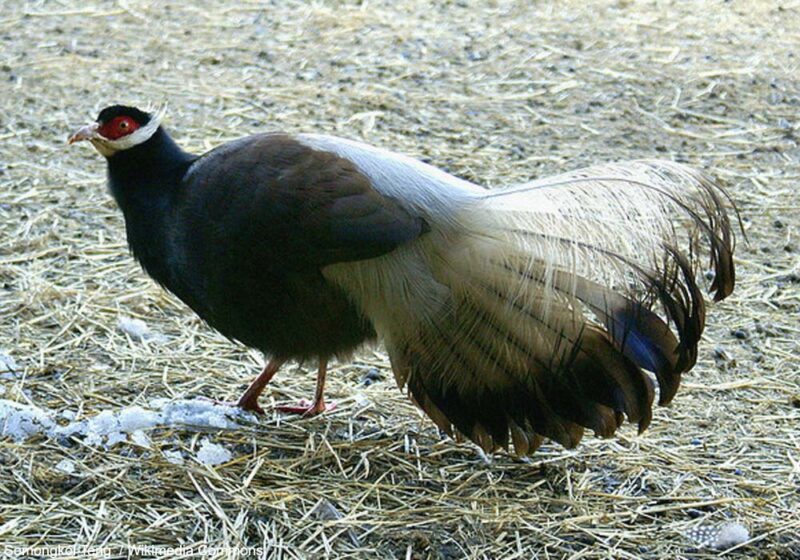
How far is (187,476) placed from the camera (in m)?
3.83

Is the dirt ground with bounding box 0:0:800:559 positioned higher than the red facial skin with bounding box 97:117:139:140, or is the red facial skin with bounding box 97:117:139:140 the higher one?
the red facial skin with bounding box 97:117:139:140

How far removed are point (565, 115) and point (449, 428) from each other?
3.85 m

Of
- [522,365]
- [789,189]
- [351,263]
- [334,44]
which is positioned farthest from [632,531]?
[334,44]

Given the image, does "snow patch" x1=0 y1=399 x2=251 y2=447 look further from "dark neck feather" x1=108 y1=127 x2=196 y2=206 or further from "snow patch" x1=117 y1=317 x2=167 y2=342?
"dark neck feather" x1=108 y1=127 x2=196 y2=206

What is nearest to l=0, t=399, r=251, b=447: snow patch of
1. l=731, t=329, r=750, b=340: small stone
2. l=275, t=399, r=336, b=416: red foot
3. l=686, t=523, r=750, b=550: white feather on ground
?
l=275, t=399, r=336, b=416: red foot

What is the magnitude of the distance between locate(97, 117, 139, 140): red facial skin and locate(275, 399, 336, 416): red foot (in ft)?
3.78

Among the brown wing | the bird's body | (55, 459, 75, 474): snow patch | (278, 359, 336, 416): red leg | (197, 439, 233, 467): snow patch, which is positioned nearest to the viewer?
the bird's body

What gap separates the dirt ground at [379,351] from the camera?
3.67 metres

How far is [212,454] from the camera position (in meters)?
3.98

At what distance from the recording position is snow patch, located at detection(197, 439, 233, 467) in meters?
3.95

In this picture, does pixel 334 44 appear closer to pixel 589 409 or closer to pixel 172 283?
pixel 172 283

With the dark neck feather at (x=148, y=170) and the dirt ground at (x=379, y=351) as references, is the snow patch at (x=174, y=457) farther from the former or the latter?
the dark neck feather at (x=148, y=170)

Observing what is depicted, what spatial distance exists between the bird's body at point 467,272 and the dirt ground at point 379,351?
0.36 meters

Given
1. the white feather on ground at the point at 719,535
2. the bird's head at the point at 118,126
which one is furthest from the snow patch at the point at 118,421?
the white feather on ground at the point at 719,535
